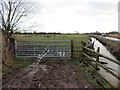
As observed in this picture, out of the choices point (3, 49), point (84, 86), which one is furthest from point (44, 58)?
point (84, 86)

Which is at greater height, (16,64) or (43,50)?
(43,50)

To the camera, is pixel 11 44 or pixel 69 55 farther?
pixel 69 55

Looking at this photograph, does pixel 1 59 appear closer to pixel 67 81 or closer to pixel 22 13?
pixel 67 81

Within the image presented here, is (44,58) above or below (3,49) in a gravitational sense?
below

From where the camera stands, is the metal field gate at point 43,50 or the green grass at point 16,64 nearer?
the green grass at point 16,64

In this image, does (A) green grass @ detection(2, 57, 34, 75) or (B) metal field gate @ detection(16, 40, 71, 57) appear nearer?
(A) green grass @ detection(2, 57, 34, 75)

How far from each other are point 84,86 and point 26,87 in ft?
6.75

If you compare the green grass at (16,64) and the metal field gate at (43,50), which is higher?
the metal field gate at (43,50)

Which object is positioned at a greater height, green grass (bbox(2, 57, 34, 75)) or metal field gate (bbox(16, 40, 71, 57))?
metal field gate (bbox(16, 40, 71, 57))

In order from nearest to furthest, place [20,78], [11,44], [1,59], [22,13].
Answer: [20,78] → [1,59] → [11,44] → [22,13]

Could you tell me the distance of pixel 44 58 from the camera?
35.8 feet

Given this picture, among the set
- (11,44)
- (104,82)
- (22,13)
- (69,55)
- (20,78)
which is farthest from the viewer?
(22,13)

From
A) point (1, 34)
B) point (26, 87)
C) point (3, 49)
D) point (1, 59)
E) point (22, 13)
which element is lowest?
point (26, 87)

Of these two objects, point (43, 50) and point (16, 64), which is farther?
point (43, 50)
